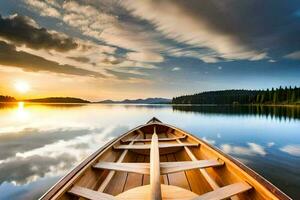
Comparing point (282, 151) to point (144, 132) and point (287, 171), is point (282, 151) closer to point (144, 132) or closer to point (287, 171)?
point (287, 171)

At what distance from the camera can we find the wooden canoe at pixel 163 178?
2.95m

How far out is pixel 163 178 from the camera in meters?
4.69

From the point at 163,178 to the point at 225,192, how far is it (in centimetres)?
188

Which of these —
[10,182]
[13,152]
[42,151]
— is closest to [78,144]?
[42,151]

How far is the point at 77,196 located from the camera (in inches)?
130

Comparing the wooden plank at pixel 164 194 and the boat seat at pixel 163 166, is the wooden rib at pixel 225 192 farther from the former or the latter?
the boat seat at pixel 163 166

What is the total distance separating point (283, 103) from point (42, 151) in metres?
101

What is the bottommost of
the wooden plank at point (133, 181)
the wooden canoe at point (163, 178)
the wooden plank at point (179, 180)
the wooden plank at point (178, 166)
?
the wooden plank at point (133, 181)

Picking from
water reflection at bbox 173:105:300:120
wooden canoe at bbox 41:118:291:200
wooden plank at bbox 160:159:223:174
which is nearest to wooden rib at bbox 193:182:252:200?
wooden canoe at bbox 41:118:291:200

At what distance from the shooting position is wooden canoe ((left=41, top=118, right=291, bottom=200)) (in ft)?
9.66

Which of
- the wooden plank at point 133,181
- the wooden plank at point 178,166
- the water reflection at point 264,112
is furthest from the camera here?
the water reflection at point 264,112

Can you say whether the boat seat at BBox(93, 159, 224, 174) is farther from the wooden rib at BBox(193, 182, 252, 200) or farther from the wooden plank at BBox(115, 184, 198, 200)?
the wooden rib at BBox(193, 182, 252, 200)

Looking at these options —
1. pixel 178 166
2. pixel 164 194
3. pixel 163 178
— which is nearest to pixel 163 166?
pixel 178 166

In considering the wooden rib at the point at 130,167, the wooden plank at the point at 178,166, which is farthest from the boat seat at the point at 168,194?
the wooden rib at the point at 130,167
